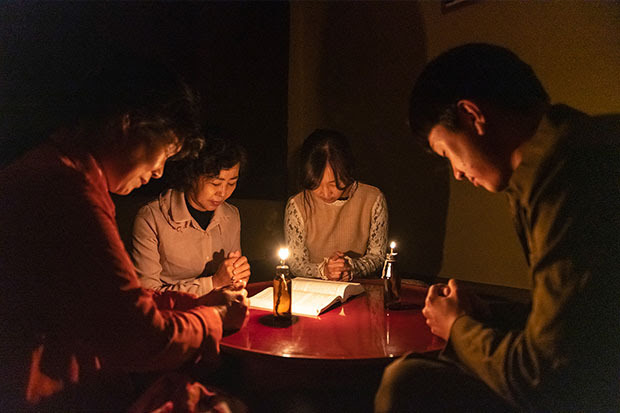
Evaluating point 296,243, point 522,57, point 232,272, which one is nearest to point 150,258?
point 232,272

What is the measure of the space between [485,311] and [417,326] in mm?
296

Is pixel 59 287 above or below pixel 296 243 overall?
above

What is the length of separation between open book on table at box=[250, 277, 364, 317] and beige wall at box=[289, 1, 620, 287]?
75cm

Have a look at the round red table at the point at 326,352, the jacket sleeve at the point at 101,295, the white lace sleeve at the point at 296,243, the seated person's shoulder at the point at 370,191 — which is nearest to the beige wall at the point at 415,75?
the seated person's shoulder at the point at 370,191

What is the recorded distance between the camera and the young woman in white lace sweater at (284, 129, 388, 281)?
7.21 ft

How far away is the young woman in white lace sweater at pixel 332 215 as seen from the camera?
2.20 m

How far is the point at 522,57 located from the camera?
5.88 feet

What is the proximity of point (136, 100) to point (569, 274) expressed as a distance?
34.4 inches

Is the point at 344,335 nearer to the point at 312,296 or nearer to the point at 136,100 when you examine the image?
the point at 312,296

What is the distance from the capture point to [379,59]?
8.32 ft

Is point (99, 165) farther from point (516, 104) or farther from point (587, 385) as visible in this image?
point (587, 385)

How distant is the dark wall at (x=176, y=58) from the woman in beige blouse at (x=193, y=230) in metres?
0.24

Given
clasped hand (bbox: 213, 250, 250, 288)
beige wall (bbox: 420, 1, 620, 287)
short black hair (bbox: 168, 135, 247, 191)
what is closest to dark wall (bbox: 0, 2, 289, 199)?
short black hair (bbox: 168, 135, 247, 191)

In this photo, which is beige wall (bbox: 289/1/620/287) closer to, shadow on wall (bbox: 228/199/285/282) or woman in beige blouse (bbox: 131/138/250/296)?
shadow on wall (bbox: 228/199/285/282)
